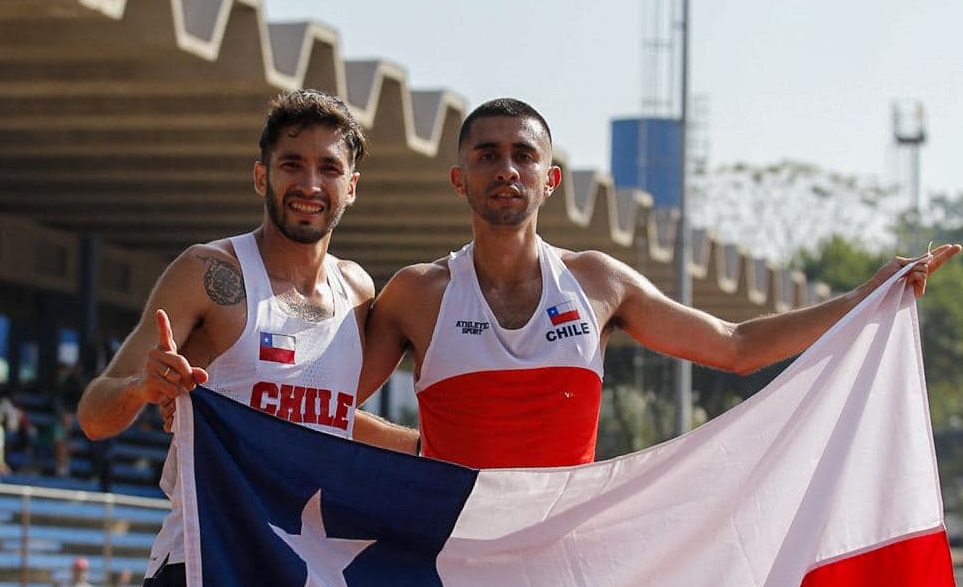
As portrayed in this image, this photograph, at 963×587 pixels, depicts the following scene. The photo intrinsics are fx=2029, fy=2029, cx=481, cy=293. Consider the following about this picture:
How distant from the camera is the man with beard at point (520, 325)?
6.57 metres

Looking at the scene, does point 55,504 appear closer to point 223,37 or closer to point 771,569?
point 223,37

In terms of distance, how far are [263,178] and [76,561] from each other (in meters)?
12.7

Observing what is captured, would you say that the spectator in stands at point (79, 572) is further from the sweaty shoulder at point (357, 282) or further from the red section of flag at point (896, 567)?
the red section of flag at point (896, 567)

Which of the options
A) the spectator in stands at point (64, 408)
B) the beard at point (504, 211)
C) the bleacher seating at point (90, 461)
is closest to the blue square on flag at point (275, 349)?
the beard at point (504, 211)

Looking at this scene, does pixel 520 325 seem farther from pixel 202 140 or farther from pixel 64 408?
pixel 64 408

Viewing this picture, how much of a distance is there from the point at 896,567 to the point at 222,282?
230cm

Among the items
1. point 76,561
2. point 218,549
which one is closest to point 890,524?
point 218,549

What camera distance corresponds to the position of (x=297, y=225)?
20.7 feet

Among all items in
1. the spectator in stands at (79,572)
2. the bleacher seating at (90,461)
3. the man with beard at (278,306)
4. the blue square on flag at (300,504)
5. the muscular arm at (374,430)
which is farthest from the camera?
the bleacher seating at (90,461)

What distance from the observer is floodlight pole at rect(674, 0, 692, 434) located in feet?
87.4

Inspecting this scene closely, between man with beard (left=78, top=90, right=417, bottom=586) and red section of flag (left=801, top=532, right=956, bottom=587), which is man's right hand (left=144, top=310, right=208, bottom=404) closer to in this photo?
man with beard (left=78, top=90, right=417, bottom=586)

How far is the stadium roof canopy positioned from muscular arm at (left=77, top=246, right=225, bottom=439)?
11.7 meters

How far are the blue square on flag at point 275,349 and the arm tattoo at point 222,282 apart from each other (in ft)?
0.53

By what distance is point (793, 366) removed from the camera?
659 cm
